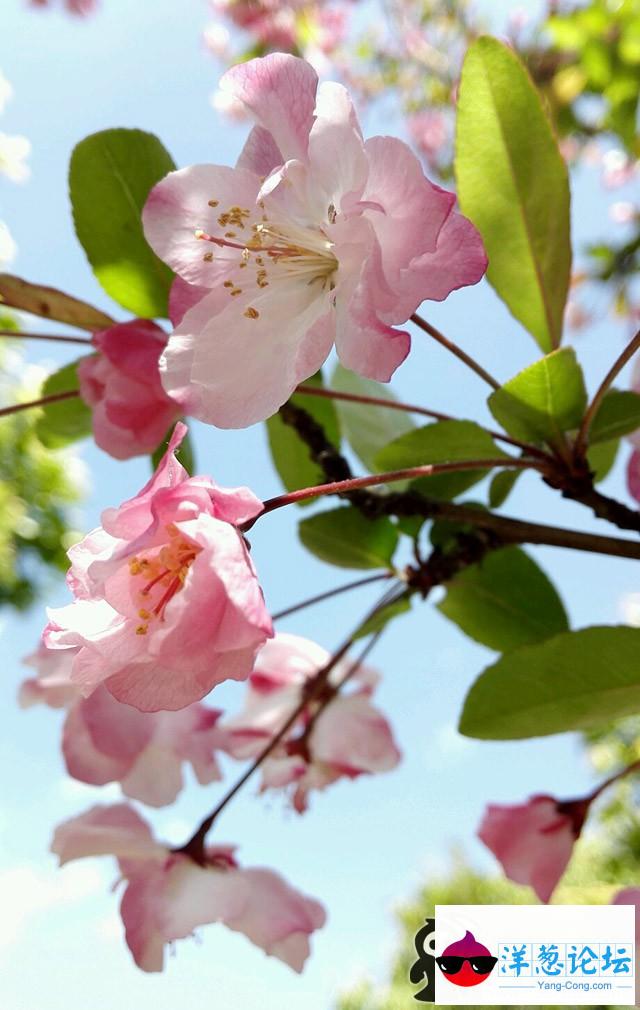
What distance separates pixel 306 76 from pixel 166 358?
0.16m

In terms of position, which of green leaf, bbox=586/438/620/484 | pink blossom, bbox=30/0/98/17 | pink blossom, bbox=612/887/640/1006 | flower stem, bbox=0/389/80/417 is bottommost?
pink blossom, bbox=612/887/640/1006

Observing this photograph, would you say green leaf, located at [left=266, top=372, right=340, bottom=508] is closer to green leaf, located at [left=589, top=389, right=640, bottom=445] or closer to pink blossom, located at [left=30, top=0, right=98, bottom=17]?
green leaf, located at [left=589, top=389, right=640, bottom=445]

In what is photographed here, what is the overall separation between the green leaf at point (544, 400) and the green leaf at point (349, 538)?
0.57ft

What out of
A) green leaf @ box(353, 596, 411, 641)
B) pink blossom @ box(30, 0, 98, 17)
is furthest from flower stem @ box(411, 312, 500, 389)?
pink blossom @ box(30, 0, 98, 17)

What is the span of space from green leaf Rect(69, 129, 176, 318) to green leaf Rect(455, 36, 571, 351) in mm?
205

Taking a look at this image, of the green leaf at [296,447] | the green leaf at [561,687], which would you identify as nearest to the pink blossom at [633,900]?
the green leaf at [561,687]

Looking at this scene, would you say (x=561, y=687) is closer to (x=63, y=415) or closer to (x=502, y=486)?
(x=502, y=486)

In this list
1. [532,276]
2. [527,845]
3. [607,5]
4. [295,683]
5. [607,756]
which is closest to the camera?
[532,276]

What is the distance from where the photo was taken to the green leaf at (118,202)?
589 mm

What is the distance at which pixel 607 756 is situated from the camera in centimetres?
462

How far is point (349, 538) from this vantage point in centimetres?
69

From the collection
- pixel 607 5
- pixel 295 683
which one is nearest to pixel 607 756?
pixel 607 5

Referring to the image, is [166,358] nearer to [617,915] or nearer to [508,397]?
[508,397]

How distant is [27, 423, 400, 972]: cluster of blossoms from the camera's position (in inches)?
13.5
